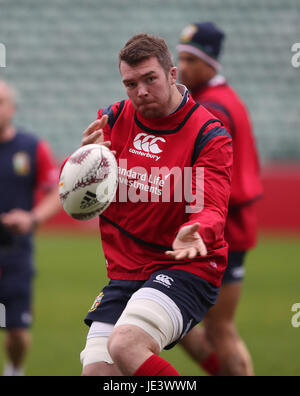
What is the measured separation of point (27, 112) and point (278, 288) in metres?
9.30

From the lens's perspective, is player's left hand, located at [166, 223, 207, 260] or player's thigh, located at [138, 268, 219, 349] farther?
player's thigh, located at [138, 268, 219, 349]

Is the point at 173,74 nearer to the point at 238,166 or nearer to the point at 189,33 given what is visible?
the point at 238,166

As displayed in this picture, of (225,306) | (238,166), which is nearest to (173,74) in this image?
(238,166)

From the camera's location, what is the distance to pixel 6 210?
6.17 meters

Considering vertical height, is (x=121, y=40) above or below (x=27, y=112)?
above

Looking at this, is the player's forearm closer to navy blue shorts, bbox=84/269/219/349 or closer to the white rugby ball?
navy blue shorts, bbox=84/269/219/349

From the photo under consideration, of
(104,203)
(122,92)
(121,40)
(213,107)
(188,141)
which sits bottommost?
(104,203)

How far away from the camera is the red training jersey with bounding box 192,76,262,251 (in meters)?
5.13

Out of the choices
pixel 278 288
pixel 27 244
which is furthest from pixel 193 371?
pixel 278 288

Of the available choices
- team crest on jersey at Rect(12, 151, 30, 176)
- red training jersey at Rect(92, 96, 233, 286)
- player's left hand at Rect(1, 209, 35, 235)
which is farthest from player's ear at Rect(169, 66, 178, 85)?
team crest on jersey at Rect(12, 151, 30, 176)

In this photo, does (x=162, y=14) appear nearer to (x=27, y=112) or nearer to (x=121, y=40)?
(x=121, y=40)

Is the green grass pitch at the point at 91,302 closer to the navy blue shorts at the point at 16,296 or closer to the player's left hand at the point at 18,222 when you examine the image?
the navy blue shorts at the point at 16,296

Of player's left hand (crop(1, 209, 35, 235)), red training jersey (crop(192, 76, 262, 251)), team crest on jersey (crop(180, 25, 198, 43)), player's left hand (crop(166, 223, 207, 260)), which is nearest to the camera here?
player's left hand (crop(166, 223, 207, 260))

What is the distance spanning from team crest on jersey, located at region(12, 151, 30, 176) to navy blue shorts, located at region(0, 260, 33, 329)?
2.73 ft
